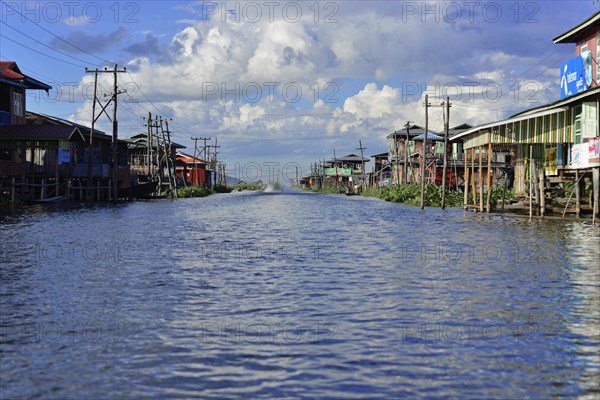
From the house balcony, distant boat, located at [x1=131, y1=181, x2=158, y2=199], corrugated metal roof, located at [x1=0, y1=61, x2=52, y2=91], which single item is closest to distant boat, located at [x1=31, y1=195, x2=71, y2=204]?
the house balcony

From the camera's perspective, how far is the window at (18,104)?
166ft

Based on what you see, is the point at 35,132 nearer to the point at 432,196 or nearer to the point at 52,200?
the point at 52,200

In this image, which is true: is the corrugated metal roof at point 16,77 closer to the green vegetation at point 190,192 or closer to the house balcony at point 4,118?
the house balcony at point 4,118

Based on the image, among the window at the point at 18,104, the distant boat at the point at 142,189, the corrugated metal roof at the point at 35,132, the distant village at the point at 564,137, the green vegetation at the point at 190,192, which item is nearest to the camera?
the distant village at the point at 564,137

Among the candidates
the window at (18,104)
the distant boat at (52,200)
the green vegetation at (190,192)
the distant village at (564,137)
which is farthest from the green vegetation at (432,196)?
the window at (18,104)

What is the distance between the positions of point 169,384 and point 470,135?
37051 millimetres

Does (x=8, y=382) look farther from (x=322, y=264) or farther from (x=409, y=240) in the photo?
(x=409, y=240)

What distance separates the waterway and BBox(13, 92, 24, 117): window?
101 feet

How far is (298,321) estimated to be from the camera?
1112 cm

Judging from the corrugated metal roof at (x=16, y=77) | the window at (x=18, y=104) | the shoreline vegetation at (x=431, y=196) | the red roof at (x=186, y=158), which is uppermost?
the corrugated metal roof at (x=16, y=77)

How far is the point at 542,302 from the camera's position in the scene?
1280cm

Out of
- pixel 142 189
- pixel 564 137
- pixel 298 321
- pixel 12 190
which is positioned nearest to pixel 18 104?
pixel 12 190

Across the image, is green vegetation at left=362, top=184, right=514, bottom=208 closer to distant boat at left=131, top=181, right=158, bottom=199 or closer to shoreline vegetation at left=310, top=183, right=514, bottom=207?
shoreline vegetation at left=310, top=183, right=514, bottom=207

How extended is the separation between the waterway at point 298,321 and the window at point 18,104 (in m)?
30.9
